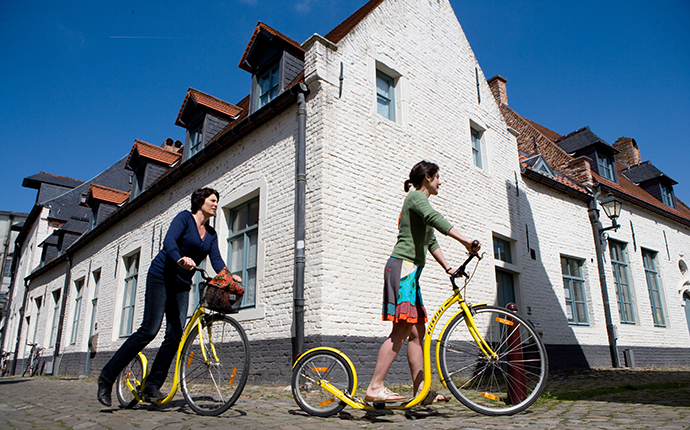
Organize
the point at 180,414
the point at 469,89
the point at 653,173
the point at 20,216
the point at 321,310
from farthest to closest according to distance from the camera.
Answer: the point at 20,216, the point at 653,173, the point at 469,89, the point at 321,310, the point at 180,414

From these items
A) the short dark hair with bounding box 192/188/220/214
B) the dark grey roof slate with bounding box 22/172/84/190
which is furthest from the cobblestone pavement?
the dark grey roof slate with bounding box 22/172/84/190

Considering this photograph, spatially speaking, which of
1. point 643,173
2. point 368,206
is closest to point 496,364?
point 368,206

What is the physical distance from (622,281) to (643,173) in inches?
282

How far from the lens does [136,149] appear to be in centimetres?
1384

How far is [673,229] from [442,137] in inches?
437

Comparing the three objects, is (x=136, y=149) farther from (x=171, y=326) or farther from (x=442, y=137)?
(x=171, y=326)

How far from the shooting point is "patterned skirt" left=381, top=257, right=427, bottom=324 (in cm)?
334

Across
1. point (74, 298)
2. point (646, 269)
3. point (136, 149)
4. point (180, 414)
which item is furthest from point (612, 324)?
point (74, 298)

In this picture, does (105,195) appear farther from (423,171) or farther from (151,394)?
(423,171)

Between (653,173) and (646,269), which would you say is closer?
(646,269)

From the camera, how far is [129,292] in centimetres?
1251

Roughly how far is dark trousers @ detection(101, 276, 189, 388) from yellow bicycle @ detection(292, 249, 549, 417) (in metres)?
1.26

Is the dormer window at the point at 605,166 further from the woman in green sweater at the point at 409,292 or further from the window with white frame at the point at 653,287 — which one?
the woman in green sweater at the point at 409,292

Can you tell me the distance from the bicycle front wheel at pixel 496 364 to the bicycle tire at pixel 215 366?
140 cm
